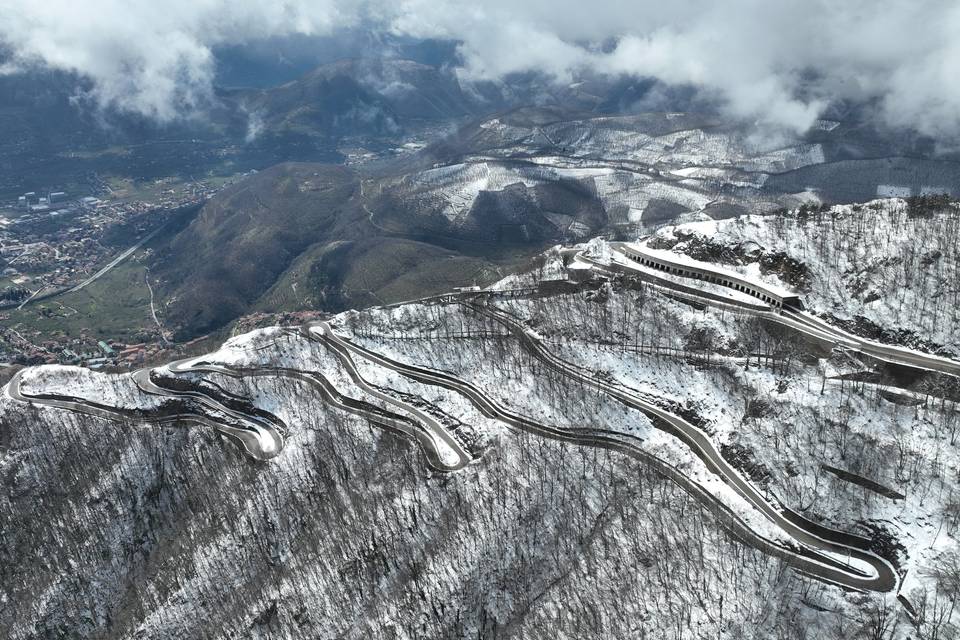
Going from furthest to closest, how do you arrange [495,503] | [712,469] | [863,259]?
[863,259] → [712,469] → [495,503]

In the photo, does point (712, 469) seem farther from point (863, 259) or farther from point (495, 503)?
point (863, 259)

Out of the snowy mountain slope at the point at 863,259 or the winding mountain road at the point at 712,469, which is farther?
the snowy mountain slope at the point at 863,259

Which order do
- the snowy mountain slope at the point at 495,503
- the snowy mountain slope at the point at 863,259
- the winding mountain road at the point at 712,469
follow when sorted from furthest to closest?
the snowy mountain slope at the point at 863,259 → the snowy mountain slope at the point at 495,503 → the winding mountain road at the point at 712,469

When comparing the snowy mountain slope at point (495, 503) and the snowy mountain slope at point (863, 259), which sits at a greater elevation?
the snowy mountain slope at point (863, 259)

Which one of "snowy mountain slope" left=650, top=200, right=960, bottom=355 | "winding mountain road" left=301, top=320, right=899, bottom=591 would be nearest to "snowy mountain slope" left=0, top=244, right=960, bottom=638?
"winding mountain road" left=301, top=320, right=899, bottom=591

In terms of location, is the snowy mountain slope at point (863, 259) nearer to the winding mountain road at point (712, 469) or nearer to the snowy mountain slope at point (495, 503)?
the snowy mountain slope at point (495, 503)

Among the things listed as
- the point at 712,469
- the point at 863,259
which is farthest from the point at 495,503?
the point at 863,259

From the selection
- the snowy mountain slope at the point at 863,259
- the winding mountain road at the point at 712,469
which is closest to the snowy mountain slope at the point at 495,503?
the winding mountain road at the point at 712,469

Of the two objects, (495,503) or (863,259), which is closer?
(495,503)

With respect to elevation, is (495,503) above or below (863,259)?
below

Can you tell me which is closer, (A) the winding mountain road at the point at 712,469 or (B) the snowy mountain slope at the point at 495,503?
(A) the winding mountain road at the point at 712,469

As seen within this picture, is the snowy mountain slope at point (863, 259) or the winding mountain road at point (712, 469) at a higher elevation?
the snowy mountain slope at point (863, 259)

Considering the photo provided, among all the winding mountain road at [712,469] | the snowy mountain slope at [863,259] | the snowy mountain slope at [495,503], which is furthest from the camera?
the snowy mountain slope at [863,259]
